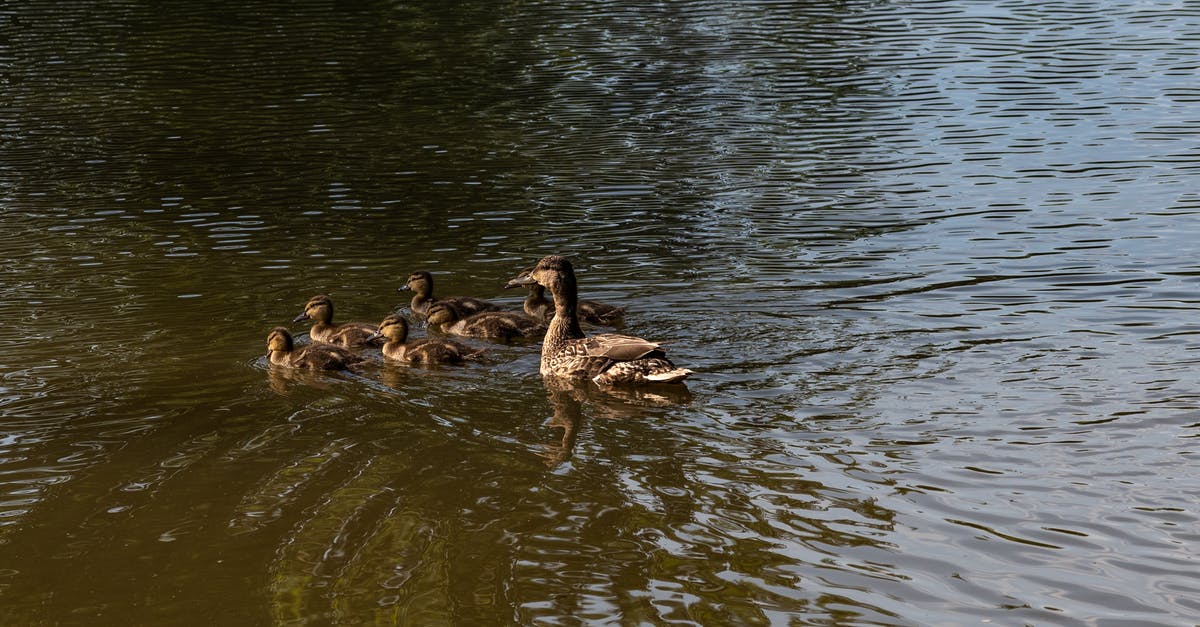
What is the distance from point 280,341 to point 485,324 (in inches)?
60.6

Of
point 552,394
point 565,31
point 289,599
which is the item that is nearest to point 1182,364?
point 552,394

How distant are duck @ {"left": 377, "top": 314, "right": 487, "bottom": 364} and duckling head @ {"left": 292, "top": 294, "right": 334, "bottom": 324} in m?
0.54

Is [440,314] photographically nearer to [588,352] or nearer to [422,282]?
[422,282]

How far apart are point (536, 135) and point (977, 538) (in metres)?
11.6

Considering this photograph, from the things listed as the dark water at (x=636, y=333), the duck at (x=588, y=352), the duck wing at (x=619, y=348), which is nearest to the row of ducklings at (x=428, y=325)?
the dark water at (x=636, y=333)

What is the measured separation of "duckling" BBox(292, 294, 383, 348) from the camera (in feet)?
32.2

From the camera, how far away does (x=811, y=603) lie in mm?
5652

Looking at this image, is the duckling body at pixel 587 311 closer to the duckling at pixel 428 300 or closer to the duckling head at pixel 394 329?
the duckling at pixel 428 300

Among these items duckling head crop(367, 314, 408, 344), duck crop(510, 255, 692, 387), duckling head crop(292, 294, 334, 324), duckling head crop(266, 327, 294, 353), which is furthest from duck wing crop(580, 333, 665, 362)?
duckling head crop(292, 294, 334, 324)

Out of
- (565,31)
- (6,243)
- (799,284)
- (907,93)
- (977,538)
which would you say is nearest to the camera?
(977,538)

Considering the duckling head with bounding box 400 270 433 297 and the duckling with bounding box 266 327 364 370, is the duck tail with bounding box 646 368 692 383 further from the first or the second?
the duckling head with bounding box 400 270 433 297

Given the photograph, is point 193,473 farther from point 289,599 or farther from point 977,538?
point 977,538

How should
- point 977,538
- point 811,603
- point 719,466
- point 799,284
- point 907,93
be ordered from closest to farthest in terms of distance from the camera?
point 811,603 < point 977,538 < point 719,466 < point 799,284 < point 907,93

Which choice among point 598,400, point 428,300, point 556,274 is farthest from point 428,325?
point 598,400
